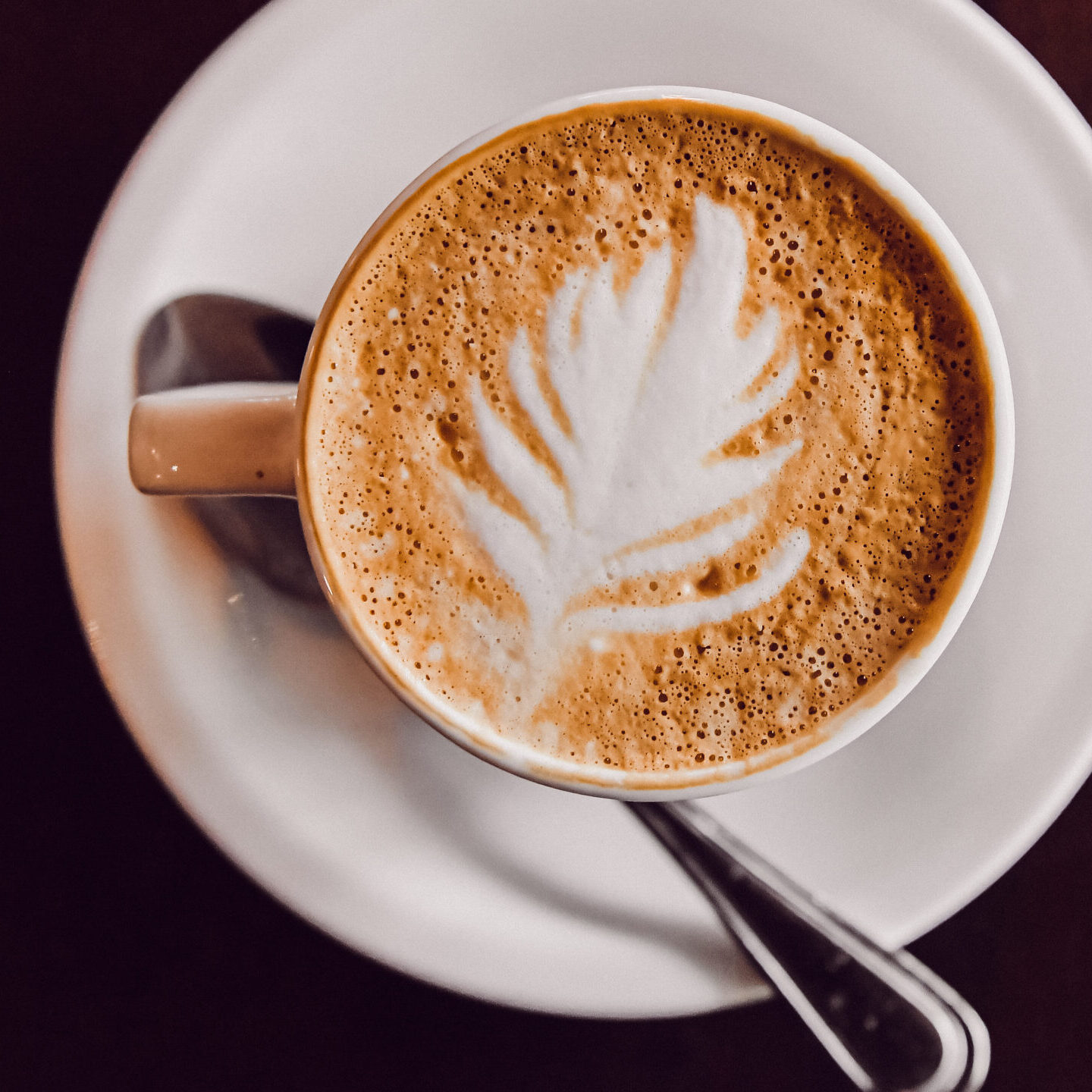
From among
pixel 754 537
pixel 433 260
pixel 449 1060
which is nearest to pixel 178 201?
pixel 433 260

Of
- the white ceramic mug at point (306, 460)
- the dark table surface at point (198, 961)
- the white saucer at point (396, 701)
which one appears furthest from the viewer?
the dark table surface at point (198, 961)

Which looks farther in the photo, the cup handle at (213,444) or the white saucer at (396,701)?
the white saucer at (396,701)

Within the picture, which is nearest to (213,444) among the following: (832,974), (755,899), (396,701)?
(396,701)

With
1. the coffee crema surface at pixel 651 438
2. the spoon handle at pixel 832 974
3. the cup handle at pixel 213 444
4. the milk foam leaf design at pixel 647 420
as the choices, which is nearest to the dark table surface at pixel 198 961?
the spoon handle at pixel 832 974

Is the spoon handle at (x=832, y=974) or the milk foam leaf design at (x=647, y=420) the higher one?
the milk foam leaf design at (x=647, y=420)

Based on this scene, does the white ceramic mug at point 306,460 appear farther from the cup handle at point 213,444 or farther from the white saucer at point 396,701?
the white saucer at point 396,701

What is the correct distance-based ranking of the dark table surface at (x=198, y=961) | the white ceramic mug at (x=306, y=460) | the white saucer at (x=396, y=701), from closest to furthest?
the white ceramic mug at (x=306, y=460)
the white saucer at (x=396, y=701)
the dark table surface at (x=198, y=961)

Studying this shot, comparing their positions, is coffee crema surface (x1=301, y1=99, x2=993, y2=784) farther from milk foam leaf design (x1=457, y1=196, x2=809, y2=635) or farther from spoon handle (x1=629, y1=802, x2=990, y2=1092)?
spoon handle (x1=629, y1=802, x2=990, y2=1092)
